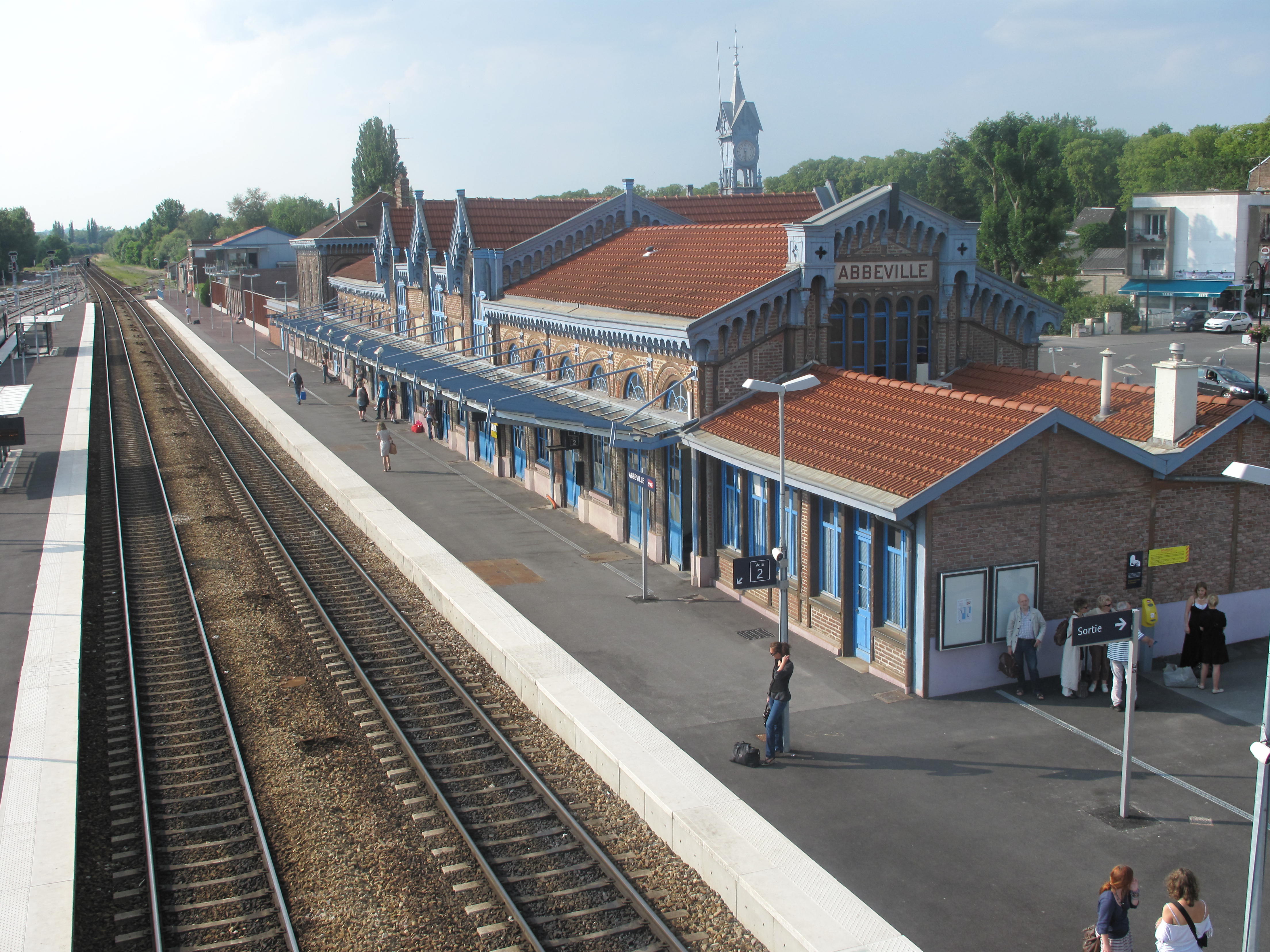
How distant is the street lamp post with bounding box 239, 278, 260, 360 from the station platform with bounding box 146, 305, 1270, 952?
55.5 m

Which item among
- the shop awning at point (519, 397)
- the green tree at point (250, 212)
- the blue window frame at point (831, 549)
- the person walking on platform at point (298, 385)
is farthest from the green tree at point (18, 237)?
the blue window frame at point (831, 549)

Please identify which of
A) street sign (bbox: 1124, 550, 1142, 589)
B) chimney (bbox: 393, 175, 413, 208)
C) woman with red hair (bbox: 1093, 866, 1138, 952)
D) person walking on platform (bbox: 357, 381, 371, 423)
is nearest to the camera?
woman with red hair (bbox: 1093, 866, 1138, 952)

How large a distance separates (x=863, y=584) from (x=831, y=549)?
1.05 metres

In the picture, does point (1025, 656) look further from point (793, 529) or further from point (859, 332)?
point (859, 332)

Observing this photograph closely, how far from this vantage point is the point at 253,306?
83625 millimetres

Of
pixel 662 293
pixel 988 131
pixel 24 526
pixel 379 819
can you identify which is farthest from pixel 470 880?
pixel 988 131

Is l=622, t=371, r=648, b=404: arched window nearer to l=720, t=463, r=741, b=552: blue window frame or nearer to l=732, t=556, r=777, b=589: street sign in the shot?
l=720, t=463, r=741, b=552: blue window frame

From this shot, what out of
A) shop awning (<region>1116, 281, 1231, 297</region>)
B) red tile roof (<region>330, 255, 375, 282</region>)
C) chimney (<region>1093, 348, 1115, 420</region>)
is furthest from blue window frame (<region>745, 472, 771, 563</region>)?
shop awning (<region>1116, 281, 1231, 297</region>)

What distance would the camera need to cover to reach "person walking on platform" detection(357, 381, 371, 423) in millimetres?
44406

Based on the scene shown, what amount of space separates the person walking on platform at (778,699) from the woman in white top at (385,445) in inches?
869

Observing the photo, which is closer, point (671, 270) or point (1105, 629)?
point (1105, 629)

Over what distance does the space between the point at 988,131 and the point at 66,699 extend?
214ft

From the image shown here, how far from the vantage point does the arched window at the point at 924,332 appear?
23.8m

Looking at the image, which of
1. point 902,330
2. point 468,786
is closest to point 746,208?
point 902,330
